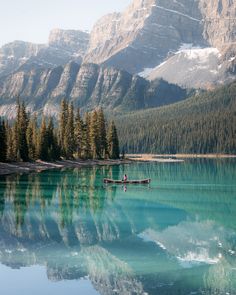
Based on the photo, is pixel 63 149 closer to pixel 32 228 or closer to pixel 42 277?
pixel 32 228

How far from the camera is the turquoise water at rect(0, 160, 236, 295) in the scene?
2383 centimetres

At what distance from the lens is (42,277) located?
976 inches

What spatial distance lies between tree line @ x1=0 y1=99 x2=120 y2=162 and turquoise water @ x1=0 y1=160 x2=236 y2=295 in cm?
5501

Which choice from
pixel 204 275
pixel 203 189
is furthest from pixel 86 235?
pixel 203 189

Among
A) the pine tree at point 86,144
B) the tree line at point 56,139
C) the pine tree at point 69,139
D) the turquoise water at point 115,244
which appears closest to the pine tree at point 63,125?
the tree line at point 56,139

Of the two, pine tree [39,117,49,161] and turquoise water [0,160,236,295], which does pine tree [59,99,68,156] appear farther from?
turquoise water [0,160,236,295]

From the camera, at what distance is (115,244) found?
32219 mm

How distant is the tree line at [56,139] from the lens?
374 ft

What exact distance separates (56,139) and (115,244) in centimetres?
10706

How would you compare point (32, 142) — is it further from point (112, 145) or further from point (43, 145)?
point (112, 145)

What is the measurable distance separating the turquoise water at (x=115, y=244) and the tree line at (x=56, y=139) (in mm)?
55014

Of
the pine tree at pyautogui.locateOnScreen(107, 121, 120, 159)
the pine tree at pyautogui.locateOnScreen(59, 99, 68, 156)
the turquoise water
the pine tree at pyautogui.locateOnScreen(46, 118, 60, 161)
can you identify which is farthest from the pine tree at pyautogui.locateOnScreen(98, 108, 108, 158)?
the turquoise water

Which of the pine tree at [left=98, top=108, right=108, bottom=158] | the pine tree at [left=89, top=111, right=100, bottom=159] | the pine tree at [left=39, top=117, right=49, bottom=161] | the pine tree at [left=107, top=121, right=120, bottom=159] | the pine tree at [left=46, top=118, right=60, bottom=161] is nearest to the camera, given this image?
the pine tree at [left=39, top=117, right=49, bottom=161]

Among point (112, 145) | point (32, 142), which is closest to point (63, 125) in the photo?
point (112, 145)
